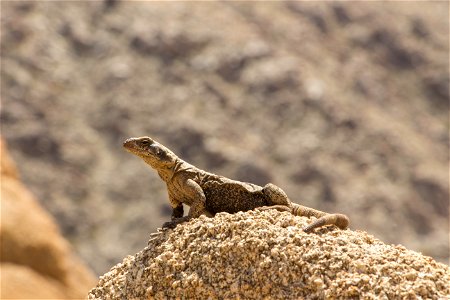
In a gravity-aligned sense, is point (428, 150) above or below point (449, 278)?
above

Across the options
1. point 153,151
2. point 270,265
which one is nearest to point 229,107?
point 153,151

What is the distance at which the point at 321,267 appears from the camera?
7598 mm

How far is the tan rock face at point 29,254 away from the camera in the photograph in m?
17.8

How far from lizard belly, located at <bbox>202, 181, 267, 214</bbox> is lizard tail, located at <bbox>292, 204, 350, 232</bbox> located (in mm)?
367

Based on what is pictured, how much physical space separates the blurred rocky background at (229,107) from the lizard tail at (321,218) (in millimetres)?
38157

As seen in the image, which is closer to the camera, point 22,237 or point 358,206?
point 22,237

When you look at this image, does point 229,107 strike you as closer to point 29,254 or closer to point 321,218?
Result: point 29,254

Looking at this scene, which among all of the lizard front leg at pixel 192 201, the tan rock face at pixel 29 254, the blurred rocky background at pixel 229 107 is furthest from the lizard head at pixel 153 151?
the blurred rocky background at pixel 229 107

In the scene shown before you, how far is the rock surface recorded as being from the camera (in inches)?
292

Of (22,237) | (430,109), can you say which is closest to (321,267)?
(22,237)

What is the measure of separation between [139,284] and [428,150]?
48578mm

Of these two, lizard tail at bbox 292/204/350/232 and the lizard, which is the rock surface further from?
the lizard

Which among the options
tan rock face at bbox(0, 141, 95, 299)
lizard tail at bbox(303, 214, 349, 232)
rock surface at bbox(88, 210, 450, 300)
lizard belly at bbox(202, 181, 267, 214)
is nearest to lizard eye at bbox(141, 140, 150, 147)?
lizard belly at bbox(202, 181, 267, 214)

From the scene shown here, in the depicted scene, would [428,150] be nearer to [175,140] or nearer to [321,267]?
[175,140]
